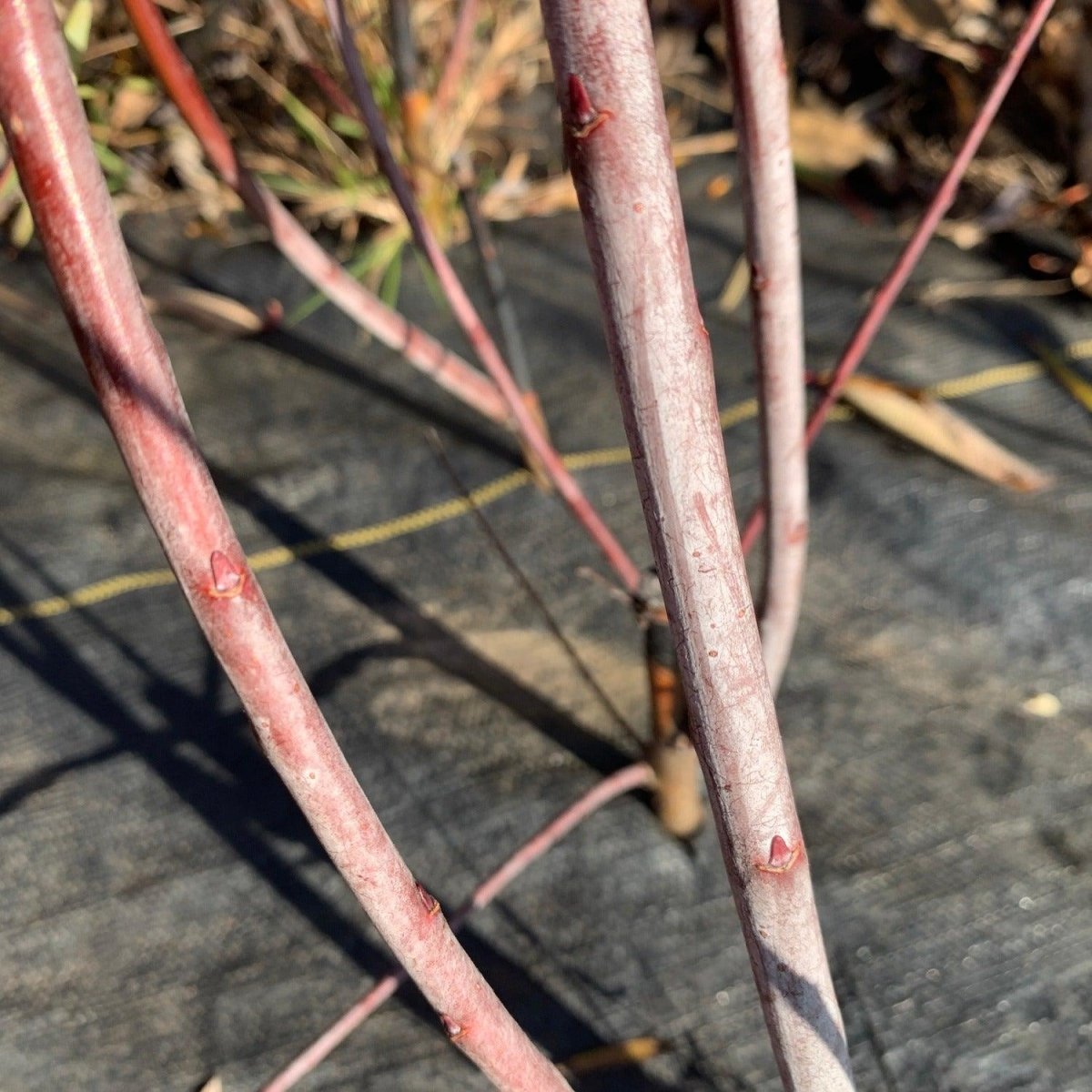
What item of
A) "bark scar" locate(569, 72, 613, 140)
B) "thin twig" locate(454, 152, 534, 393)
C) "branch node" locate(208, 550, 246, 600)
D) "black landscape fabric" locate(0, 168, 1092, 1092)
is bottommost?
"black landscape fabric" locate(0, 168, 1092, 1092)

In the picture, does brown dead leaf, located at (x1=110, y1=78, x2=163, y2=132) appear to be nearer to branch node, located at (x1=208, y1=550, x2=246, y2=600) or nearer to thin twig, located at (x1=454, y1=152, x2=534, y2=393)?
thin twig, located at (x1=454, y1=152, x2=534, y2=393)

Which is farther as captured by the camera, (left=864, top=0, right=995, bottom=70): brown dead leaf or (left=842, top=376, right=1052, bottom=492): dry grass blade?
(left=864, top=0, right=995, bottom=70): brown dead leaf

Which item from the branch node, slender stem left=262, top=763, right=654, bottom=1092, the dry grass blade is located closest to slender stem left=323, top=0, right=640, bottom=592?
slender stem left=262, top=763, right=654, bottom=1092

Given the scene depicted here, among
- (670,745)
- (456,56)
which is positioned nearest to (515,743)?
(670,745)

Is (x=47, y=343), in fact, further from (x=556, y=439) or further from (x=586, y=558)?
(x=586, y=558)

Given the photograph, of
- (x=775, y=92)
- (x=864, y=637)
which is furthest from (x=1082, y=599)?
(x=775, y=92)

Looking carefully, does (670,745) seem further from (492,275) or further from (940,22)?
(940,22)

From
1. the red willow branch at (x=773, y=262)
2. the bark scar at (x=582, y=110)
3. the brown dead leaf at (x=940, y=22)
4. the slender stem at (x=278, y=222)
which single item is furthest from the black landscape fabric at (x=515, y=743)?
the bark scar at (x=582, y=110)
